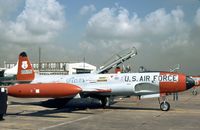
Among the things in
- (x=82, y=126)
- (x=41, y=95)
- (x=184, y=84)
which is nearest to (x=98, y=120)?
(x=82, y=126)

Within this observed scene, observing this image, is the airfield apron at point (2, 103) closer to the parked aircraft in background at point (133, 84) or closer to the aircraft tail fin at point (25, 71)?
the parked aircraft in background at point (133, 84)

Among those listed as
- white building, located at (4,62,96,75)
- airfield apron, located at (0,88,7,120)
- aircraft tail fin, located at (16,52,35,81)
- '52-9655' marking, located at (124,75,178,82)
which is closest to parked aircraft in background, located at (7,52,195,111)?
'52-9655' marking, located at (124,75,178,82)

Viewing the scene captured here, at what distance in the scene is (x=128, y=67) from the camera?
3859 cm

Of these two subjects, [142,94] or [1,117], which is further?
[142,94]

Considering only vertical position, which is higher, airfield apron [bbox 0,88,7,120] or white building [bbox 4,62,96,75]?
white building [bbox 4,62,96,75]

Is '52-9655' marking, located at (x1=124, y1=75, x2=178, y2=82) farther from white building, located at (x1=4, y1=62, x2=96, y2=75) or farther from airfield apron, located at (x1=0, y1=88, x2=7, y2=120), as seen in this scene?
white building, located at (x1=4, y1=62, x2=96, y2=75)

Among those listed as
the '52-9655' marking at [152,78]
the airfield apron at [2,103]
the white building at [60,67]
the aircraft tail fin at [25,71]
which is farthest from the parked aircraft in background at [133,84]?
the white building at [60,67]

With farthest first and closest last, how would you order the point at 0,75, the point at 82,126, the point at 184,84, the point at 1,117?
1. the point at 0,75
2. the point at 184,84
3. the point at 1,117
4. the point at 82,126

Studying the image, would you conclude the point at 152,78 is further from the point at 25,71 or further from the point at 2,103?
Result: the point at 25,71

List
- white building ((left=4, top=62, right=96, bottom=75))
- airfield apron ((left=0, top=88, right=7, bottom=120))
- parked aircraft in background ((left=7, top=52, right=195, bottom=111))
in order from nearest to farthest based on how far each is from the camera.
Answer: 1. airfield apron ((left=0, top=88, right=7, bottom=120))
2. parked aircraft in background ((left=7, top=52, right=195, bottom=111))
3. white building ((left=4, top=62, right=96, bottom=75))

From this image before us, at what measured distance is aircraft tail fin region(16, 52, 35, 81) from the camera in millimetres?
21602

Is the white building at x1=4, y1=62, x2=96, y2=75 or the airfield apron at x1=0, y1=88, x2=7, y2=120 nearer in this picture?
the airfield apron at x1=0, y1=88, x2=7, y2=120

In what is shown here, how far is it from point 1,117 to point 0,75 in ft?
202

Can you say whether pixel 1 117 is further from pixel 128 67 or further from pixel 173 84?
pixel 128 67
